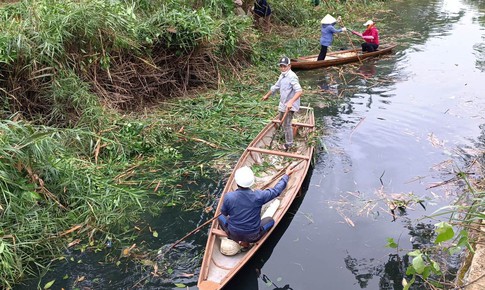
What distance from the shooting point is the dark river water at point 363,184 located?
5.32m

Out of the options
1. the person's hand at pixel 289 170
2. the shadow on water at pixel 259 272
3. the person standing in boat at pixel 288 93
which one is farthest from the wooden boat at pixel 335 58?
the shadow on water at pixel 259 272

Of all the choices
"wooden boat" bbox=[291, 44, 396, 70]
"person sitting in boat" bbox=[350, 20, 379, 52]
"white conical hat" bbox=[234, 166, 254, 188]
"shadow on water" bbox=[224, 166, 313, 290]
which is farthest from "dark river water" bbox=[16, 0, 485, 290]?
"white conical hat" bbox=[234, 166, 254, 188]

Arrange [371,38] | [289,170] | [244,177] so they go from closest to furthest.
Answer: [244,177]
[289,170]
[371,38]

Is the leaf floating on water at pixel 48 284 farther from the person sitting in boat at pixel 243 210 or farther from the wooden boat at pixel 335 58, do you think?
the wooden boat at pixel 335 58

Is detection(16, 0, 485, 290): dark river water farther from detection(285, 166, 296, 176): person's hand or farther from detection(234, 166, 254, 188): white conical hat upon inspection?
detection(234, 166, 254, 188): white conical hat

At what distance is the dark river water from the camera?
5.32 m

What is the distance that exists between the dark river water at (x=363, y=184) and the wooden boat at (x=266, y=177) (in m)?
0.35

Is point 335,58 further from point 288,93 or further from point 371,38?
point 288,93

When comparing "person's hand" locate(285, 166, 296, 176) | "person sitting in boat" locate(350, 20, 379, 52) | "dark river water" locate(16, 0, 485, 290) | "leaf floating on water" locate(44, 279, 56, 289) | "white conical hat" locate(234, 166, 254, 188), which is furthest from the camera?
"person sitting in boat" locate(350, 20, 379, 52)

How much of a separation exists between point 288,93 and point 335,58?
654 centimetres

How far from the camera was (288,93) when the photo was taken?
24.2 feet

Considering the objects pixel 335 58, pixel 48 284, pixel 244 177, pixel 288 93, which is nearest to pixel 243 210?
pixel 244 177

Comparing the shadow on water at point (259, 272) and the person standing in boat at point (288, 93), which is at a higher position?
the person standing in boat at point (288, 93)

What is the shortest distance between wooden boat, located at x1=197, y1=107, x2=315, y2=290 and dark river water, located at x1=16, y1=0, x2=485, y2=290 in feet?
1.14
